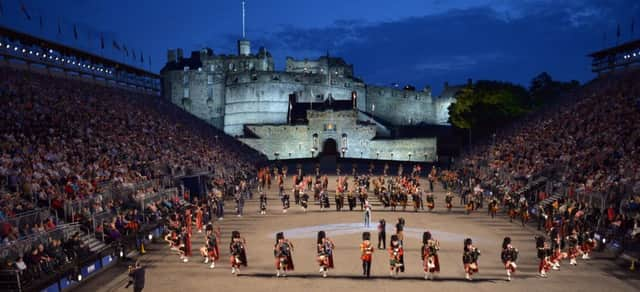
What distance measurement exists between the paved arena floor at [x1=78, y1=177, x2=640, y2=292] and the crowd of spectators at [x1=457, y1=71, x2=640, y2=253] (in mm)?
2234

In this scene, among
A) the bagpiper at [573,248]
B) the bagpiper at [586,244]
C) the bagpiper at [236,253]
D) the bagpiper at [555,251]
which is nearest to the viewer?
the bagpiper at [236,253]

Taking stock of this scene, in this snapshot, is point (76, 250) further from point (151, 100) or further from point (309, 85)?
point (309, 85)

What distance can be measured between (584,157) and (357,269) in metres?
17.3

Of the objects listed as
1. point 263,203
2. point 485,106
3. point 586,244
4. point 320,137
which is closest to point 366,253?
point 586,244

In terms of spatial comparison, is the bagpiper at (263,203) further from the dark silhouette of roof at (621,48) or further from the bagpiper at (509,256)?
the dark silhouette of roof at (621,48)

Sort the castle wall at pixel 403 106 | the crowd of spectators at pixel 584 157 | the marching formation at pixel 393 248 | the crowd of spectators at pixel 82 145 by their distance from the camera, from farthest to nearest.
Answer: the castle wall at pixel 403 106
the crowd of spectators at pixel 584 157
the crowd of spectators at pixel 82 145
the marching formation at pixel 393 248

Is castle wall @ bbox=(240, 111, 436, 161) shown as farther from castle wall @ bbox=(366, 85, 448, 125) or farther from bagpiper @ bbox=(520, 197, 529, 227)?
bagpiper @ bbox=(520, 197, 529, 227)

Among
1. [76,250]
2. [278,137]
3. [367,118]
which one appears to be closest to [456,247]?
[76,250]

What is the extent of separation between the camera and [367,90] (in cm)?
8450

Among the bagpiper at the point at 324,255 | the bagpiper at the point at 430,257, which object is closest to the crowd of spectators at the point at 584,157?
the bagpiper at the point at 430,257

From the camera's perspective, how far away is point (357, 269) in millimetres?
17031

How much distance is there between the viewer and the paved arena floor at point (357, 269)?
49.6 ft

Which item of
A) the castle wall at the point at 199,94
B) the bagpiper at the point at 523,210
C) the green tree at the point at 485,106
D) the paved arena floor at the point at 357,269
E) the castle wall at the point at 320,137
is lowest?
the paved arena floor at the point at 357,269

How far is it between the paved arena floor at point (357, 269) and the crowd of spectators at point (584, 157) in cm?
223
